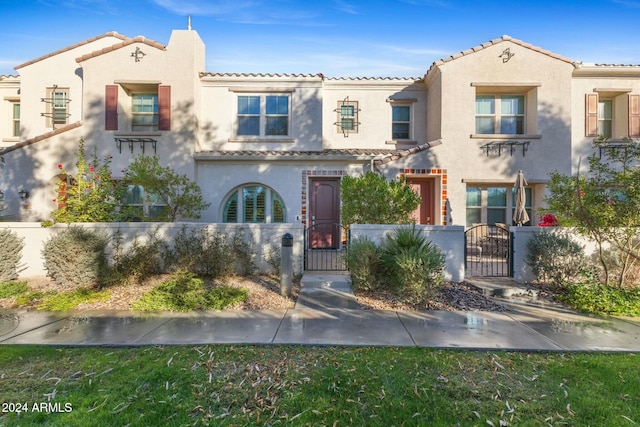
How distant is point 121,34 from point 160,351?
15157 mm

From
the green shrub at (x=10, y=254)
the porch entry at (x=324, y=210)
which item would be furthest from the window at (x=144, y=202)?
the porch entry at (x=324, y=210)

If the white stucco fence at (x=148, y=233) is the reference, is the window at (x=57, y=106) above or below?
above

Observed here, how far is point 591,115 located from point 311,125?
10718 millimetres

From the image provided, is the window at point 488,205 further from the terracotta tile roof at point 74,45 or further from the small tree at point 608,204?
the terracotta tile roof at point 74,45

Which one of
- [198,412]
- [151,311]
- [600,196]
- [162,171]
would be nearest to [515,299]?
[600,196]

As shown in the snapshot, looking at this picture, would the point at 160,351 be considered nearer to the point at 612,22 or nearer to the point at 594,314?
the point at 594,314

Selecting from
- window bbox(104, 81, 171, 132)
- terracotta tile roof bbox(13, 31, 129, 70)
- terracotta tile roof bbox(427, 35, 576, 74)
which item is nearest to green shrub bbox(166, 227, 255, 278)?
window bbox(104, 81, 171, 132)

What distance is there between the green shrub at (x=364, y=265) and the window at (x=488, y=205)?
6.72m

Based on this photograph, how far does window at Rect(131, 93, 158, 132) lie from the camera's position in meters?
12.2

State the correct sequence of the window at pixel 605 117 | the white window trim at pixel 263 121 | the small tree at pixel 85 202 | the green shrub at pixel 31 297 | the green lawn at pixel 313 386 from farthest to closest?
the white window trim at pixel 263 121 → the window at pixel 605 117 → the small tree at pixel 85 202 → the green shrub at pixel 31 297 → the green lawn at pixel 313 386

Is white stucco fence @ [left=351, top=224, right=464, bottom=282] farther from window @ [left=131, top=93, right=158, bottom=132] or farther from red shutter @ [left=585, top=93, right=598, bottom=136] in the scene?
window @ [left=131, top=93, right=158, bottom=132]

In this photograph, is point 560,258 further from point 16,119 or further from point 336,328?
point 16,119

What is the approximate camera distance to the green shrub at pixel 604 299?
586cm

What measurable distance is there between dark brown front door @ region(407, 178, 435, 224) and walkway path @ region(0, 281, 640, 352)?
6.09m
